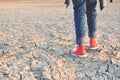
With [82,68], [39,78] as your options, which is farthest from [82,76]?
[39,78]

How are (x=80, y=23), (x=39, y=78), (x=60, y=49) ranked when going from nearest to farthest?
(x=39, y=78) < (x=80, y=23) < (x=60, y=49)

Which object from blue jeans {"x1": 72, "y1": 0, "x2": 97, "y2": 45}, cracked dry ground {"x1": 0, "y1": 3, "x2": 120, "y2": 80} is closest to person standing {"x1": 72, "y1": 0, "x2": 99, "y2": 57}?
blue jeans {"x1": 72, "y1": 0, "x2": 97, "y2": 45}

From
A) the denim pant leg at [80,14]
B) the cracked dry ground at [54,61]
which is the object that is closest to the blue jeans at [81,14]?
the denim pant leg at [80,14]

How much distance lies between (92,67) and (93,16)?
0.77 m

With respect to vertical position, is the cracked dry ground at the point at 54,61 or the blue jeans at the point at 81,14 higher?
the blue jeans at the point at 81,14

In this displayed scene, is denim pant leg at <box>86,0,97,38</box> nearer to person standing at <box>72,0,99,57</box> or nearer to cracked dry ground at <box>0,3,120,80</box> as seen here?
person standing at <box>72,0,99,57</box>

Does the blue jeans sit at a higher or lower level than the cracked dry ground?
higher

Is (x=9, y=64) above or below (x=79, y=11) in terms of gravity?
below

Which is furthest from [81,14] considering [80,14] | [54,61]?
[54,61]

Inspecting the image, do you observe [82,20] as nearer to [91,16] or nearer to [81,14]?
[81,14]

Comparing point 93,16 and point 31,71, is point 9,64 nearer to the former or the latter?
point 31,71

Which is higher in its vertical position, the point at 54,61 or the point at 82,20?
the point at 82,20

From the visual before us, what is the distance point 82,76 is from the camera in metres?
4.16

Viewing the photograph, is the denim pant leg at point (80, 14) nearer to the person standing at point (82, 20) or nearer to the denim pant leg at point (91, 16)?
the person standing at point (82, 20)
